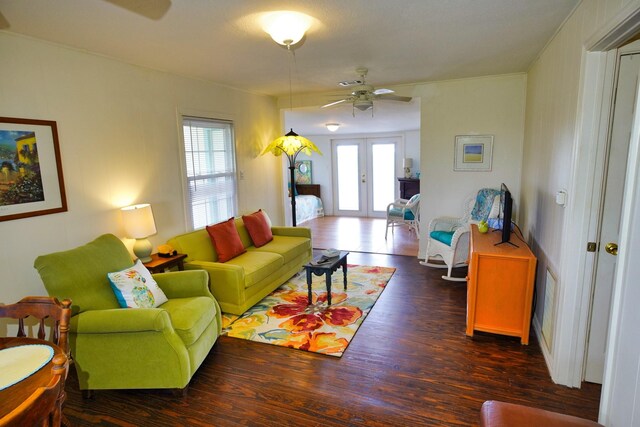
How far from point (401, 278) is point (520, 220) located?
161cm

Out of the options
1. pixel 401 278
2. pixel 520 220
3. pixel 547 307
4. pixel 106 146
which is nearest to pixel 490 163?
pixel 520 220

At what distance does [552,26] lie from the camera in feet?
8.94

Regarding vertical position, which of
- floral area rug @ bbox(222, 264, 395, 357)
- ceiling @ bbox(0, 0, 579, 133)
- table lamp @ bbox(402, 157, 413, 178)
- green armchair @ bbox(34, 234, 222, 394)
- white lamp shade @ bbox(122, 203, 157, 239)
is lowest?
floral area rug @ bbox(222, 264, 395, 357)

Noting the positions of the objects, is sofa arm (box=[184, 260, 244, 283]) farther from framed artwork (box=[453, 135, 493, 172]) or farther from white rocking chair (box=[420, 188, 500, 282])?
framed artwork (box=[453, 135, 493, 172])

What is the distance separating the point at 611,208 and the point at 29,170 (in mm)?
3897

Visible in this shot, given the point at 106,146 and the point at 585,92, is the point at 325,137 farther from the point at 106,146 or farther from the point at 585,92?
the point at 585,92

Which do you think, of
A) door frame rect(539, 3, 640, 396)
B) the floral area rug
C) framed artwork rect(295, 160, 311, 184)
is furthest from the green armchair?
framed artwork rect(295, 160, 311, 184)

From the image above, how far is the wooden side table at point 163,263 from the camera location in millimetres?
3228

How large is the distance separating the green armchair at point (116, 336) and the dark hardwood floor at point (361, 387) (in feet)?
0.37

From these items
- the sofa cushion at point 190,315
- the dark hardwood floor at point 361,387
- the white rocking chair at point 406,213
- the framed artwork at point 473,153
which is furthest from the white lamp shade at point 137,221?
the white rocking chair at point 406,213

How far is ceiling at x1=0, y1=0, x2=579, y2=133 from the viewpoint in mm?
2207

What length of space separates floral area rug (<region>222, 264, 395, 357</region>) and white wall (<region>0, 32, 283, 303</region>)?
4.30 feet

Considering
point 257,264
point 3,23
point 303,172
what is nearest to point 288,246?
point 257,264

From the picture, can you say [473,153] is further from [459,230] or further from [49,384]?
[49,384]
